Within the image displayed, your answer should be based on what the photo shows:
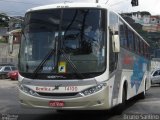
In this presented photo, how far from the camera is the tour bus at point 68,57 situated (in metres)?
11.3

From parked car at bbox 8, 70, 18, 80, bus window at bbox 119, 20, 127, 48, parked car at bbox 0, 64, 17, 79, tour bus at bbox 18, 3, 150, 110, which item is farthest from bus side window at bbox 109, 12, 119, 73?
parked car at bbox 0, 64, 17, 79

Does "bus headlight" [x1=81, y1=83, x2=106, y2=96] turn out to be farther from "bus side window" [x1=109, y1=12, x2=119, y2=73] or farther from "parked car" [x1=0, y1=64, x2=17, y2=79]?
"parked car" [x1=0, y1=64, x2=17, y2=79]

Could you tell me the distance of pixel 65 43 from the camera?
11.7 m

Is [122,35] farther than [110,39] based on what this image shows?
Yes

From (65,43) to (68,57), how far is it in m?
0.41

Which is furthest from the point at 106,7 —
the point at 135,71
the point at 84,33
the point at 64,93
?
the point at 135,71

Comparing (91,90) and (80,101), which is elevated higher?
(91,90)

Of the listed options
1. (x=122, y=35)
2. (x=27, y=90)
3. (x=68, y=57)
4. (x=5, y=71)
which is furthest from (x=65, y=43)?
(x=5, y=71)

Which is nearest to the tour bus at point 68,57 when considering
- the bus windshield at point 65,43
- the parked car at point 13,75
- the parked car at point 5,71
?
the bus windshield at point 65,43

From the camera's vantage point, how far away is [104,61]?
11.7 metres

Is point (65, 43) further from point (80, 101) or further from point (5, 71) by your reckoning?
point (5, 71)

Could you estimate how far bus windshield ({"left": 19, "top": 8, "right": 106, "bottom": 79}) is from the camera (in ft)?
37.7

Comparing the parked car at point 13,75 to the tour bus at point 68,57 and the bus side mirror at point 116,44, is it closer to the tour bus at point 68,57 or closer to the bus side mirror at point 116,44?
the tour bus at point 68,57

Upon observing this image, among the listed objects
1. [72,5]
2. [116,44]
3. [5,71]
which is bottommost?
[5,71]
